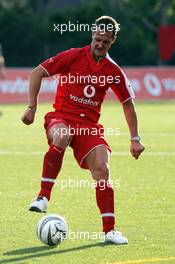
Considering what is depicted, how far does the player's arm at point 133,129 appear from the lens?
27.2 feet

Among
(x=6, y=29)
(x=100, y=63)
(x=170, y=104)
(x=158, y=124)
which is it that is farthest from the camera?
(x=6, y=29)

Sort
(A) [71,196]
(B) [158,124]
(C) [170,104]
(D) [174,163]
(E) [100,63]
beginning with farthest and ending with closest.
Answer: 1. (C) [170,104]
2. (B) [158,124]
3. (D) [174,163]
4. (A) [71,196]
5. (E) [100,63]

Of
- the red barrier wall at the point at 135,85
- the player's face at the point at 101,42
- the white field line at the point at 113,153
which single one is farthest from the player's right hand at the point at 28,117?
the red barrier wall at the point at 135,85

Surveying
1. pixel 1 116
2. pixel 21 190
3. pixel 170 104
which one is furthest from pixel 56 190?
pixel 170 104

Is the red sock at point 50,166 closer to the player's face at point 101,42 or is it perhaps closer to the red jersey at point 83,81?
the red jersey at point 83,81

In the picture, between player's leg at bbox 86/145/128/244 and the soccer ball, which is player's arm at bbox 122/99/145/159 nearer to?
player's leg at bbox 86/145/128/244

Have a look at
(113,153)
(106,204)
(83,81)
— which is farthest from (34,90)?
(113,153)

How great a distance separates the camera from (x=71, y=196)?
36.2 feet

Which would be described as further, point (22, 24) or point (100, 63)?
point (22, 24)

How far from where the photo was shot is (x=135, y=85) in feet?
112

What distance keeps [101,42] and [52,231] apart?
5.76 ft

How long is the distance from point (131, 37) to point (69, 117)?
151ft

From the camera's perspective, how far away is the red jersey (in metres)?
8.19

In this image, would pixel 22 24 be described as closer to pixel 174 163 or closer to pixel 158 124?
pixel 158 124
